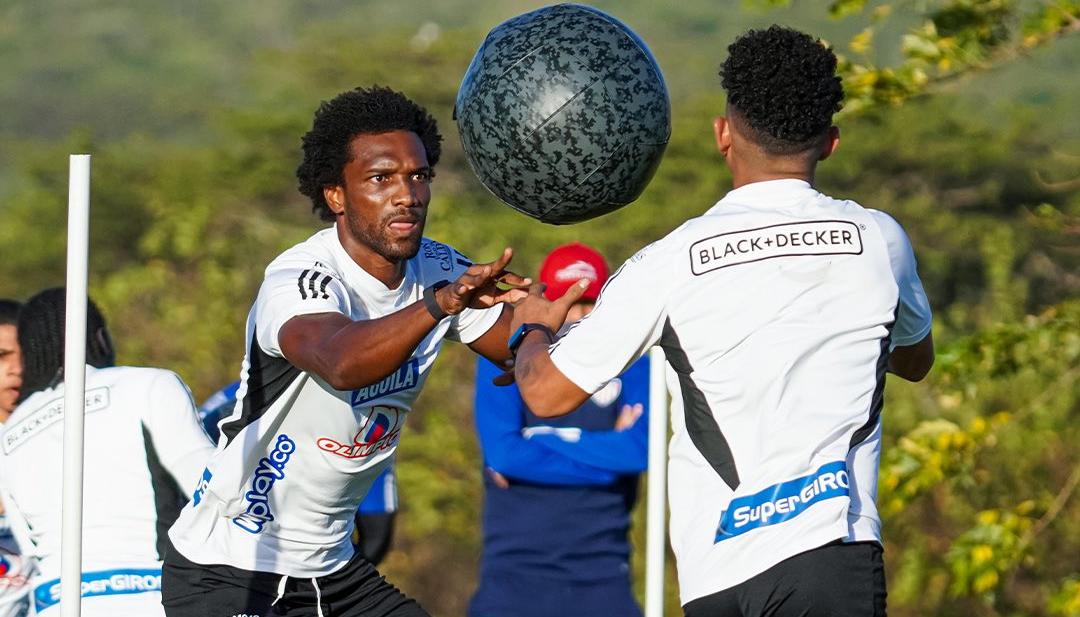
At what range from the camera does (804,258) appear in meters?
3.64

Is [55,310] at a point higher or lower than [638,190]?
lower

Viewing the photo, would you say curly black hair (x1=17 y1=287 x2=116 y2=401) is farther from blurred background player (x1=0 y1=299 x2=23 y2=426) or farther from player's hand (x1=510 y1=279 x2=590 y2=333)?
player's hand (x1=510 y1=279 x2=590 y2=333)

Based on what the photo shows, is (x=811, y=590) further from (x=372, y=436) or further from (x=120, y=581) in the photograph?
(x=120, y=581)

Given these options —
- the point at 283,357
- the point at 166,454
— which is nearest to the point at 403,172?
the point at 283,357

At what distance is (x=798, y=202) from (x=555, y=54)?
79 cm

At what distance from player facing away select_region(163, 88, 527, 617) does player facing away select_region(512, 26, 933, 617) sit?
1.94 ft

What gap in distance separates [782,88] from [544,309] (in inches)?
32.8

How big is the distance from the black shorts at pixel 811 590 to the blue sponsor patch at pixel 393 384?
1.32 m

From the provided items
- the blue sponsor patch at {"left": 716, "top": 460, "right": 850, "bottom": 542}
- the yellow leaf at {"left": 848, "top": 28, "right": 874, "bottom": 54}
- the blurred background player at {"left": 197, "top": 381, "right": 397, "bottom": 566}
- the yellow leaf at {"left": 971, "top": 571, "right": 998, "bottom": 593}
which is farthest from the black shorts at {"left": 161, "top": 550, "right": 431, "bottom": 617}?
the yellow leaf at {"left": 848, "top": 28, "right": 874, "bottom": 54}

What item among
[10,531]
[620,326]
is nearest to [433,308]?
[620,326]

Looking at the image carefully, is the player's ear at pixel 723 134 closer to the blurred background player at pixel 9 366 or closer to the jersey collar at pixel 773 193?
the jersey collar at pixel 773 193

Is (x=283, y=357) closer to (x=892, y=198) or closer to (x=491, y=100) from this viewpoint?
(x=491, y=100)

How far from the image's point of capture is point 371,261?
186 inches

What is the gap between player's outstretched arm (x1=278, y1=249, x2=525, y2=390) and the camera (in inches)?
150
